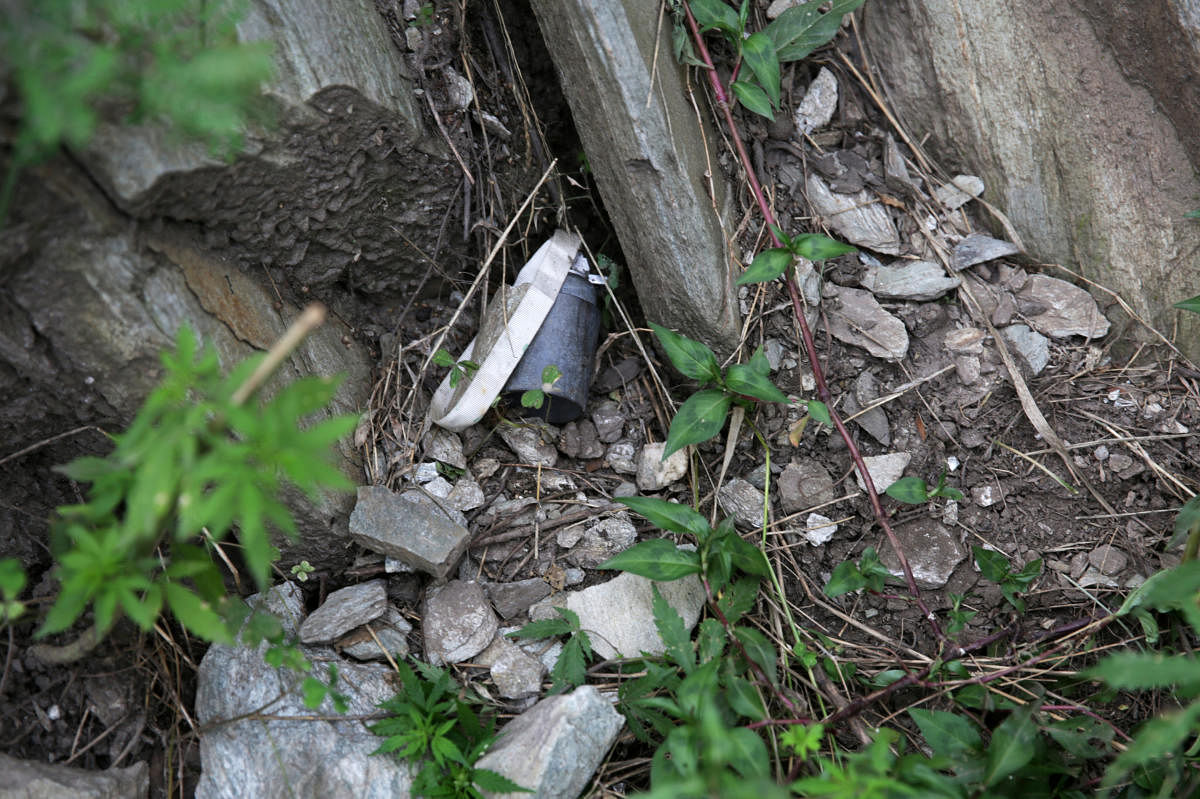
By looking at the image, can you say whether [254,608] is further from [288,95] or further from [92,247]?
[288,95]

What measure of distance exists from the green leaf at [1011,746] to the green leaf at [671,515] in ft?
2.39

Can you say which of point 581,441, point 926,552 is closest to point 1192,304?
point 926,552

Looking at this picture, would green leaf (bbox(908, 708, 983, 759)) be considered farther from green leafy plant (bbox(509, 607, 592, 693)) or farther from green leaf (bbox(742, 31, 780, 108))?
green leaf (bbox(742, 31, 780, 108))

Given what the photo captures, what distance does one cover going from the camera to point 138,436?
1261 millimetres

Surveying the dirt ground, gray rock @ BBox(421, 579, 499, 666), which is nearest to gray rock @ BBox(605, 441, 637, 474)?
the dirt ground

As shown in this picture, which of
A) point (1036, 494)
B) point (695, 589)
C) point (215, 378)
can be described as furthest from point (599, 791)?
point (1036, 494)

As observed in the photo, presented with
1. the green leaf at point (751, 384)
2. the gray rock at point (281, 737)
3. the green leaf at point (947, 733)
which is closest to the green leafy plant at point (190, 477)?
the gray rock at point (281, 737)

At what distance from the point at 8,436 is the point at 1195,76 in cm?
298

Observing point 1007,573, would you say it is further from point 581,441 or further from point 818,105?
point 818,105

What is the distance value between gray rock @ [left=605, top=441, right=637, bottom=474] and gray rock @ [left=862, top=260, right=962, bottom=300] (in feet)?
2.62

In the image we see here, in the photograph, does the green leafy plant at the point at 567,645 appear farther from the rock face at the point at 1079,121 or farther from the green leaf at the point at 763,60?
the rock face at the point at 1079,121

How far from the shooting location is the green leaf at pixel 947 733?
1.68 meters

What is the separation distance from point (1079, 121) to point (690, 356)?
1277 mm

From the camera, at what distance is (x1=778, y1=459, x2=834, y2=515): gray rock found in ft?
6.85
